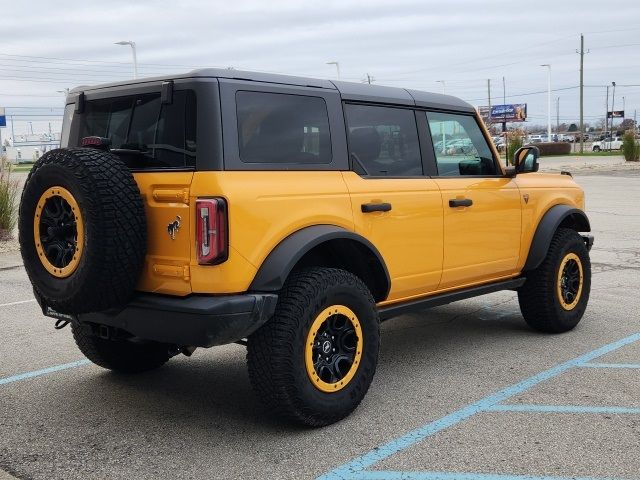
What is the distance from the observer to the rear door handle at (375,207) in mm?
4328

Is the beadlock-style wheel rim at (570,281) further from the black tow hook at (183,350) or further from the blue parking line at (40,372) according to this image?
the blue parking line at (40,372)

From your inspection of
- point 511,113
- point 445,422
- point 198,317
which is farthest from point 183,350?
point 511,113

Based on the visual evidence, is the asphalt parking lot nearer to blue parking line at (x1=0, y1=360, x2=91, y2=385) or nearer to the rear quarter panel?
blue parking line at (x1=0, y1=360, x2=91, y2=385)

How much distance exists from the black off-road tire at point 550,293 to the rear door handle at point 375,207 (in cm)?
201

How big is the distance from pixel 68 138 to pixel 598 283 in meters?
6.07

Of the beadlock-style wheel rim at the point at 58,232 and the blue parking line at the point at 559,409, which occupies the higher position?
the beadlock-style wheel rim at the point at 58,232

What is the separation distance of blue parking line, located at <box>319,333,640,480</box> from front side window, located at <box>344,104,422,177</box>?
152cm

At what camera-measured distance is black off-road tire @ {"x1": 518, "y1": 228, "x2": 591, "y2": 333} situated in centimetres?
586

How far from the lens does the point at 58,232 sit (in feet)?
12.4

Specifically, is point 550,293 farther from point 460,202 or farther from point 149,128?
point 149,128

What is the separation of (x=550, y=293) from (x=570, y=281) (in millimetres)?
408

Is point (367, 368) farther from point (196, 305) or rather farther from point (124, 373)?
point (124, 373)

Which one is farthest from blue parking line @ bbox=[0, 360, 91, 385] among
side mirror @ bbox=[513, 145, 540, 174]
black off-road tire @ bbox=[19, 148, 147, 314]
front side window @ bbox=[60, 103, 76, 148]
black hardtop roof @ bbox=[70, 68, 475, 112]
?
side mirror @ bbox=[513, 145, 540, 174]

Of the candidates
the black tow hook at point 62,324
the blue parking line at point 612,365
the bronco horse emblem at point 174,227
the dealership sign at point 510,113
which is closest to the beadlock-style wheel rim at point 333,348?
the bronco horse emblem at point 174,227
